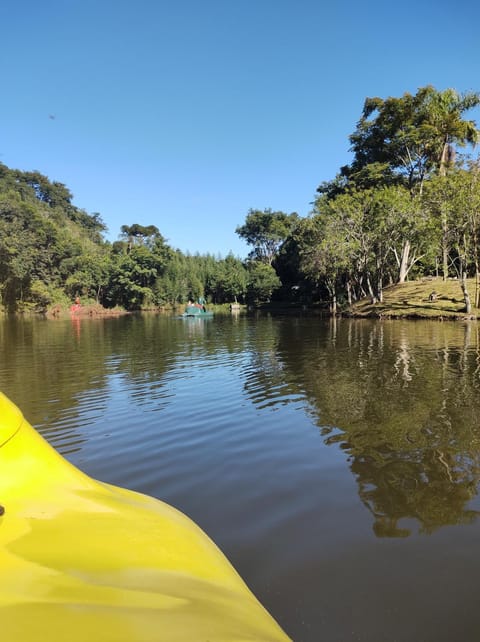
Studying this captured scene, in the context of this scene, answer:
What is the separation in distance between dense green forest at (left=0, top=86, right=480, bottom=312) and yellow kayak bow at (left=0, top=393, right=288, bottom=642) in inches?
1142

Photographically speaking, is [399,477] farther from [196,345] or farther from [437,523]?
[196,345]

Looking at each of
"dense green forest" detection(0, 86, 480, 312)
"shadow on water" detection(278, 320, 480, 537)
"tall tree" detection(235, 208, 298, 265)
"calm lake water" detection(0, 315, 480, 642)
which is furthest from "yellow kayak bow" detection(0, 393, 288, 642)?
"tall tree" detection(235, 208, 298, 265)

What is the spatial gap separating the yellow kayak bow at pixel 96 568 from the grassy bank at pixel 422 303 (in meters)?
30.0

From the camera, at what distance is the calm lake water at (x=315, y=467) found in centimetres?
293

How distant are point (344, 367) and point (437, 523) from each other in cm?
905

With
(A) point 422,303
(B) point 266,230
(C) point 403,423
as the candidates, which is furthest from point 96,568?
(B) point 266,230

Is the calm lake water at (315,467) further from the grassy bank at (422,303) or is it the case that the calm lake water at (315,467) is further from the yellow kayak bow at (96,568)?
the grassy bank at (422,303)

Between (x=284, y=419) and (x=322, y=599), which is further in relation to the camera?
(x=284, y=419)

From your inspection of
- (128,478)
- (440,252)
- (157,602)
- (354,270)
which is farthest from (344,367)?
(354,270)

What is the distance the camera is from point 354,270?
4209 centimetres

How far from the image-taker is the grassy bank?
1184 inches

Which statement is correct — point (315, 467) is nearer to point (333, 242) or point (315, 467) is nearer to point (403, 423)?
point (403, 423)

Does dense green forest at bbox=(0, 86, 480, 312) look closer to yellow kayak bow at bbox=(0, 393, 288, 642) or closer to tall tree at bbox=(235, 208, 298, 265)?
tall tree at bbox=(235, 208, 298, 265)

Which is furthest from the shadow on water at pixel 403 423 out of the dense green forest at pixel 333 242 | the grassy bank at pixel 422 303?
the dense green forest at pixel 333 242
